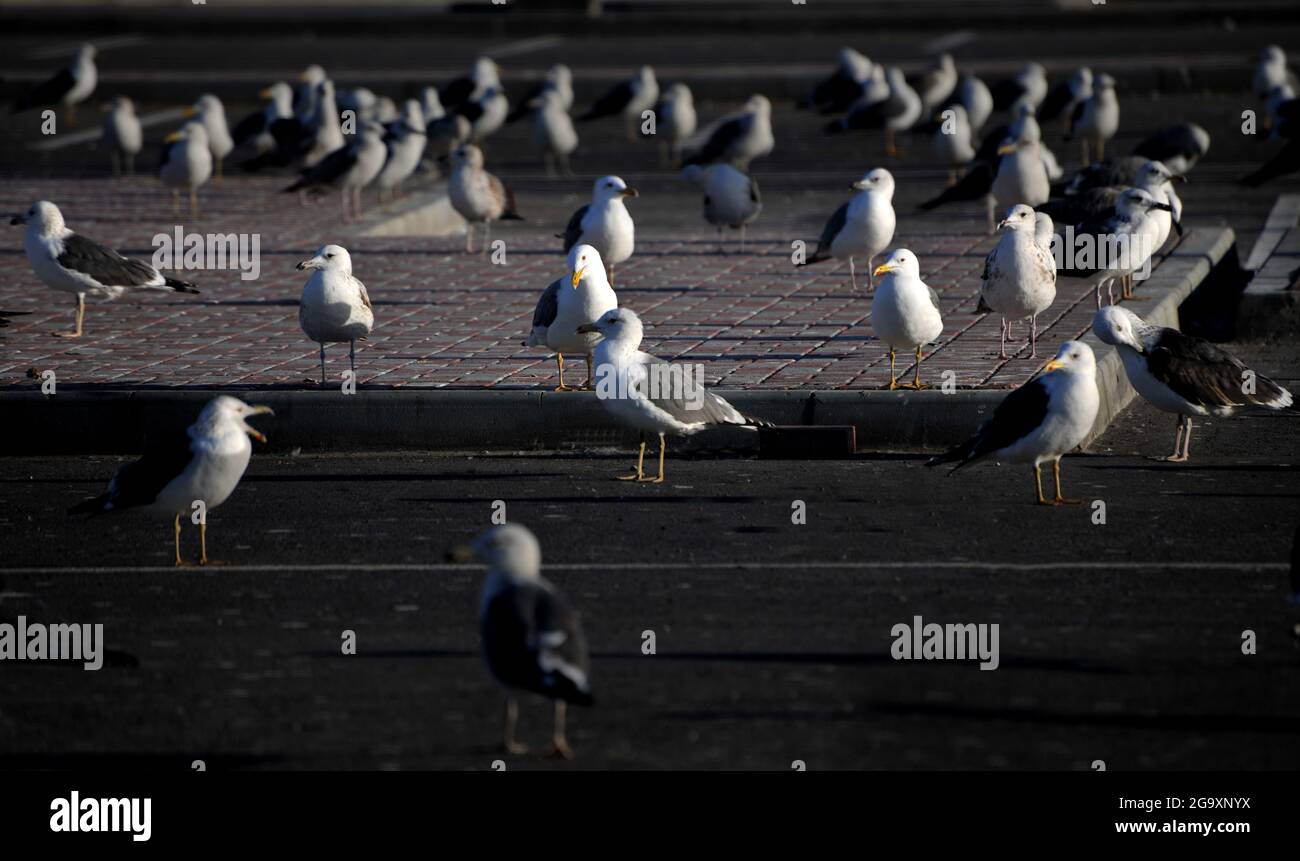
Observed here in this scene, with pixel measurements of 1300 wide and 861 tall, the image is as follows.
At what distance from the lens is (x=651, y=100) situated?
28656mm

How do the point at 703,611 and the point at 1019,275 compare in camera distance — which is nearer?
the point at 703,611

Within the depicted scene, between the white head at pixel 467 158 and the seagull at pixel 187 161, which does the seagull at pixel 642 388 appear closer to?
the white head at pixel 467 158

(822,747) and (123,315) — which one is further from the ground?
(123,315)

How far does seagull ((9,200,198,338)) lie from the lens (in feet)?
46.6

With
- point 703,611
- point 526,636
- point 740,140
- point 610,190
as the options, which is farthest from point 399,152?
point 526,636

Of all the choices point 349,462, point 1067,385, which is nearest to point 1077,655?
point 1067,385

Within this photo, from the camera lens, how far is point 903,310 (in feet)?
39.0

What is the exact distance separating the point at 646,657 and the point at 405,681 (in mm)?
913

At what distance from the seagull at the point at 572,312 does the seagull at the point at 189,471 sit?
9.88 feet

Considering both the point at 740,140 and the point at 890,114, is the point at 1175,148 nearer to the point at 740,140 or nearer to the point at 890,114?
the point at 740,140

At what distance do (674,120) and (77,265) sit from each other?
12661mm

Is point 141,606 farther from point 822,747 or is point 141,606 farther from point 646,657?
point 822,747

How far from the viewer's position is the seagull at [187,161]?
66.9ft

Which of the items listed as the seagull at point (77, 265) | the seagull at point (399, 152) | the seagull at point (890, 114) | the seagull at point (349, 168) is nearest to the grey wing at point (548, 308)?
the seagull at point (77, 265)
